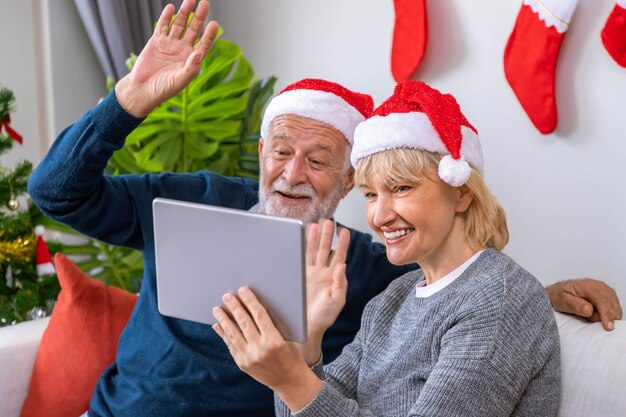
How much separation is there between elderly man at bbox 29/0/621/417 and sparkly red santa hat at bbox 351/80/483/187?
1.40ft

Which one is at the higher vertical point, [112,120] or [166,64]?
[166,64]

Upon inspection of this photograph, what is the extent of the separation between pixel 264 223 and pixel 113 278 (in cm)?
178

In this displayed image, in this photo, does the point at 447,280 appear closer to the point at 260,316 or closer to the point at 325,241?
the point at 325,241

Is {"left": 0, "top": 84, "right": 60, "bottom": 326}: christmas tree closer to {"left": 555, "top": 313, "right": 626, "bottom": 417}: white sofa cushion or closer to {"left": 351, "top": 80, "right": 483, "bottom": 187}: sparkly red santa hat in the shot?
{"left": 351, "top": 80, "right": 483, "bottom": 187}: sparkly red santa hat

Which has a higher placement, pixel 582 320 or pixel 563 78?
pixel 563 78

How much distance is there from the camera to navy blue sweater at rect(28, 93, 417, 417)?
1.71 meters

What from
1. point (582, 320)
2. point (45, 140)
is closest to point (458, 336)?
point (582, 320)

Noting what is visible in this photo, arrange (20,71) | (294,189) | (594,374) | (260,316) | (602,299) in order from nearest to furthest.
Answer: (260,316) → (594,374) → (602,299) → (294,189) → (20,71)

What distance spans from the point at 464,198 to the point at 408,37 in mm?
Result: 1015

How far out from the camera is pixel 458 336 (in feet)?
4.06

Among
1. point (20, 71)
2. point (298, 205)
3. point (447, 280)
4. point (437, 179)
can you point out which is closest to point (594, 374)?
point (447, 280)

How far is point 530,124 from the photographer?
6.72ft

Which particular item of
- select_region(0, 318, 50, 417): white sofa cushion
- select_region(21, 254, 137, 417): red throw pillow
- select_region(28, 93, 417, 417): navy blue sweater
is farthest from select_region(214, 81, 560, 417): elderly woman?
select_region(0, 318, 50, 417): white sofa cushion

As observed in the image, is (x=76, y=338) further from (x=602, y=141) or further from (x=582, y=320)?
(x=602, y=141)
